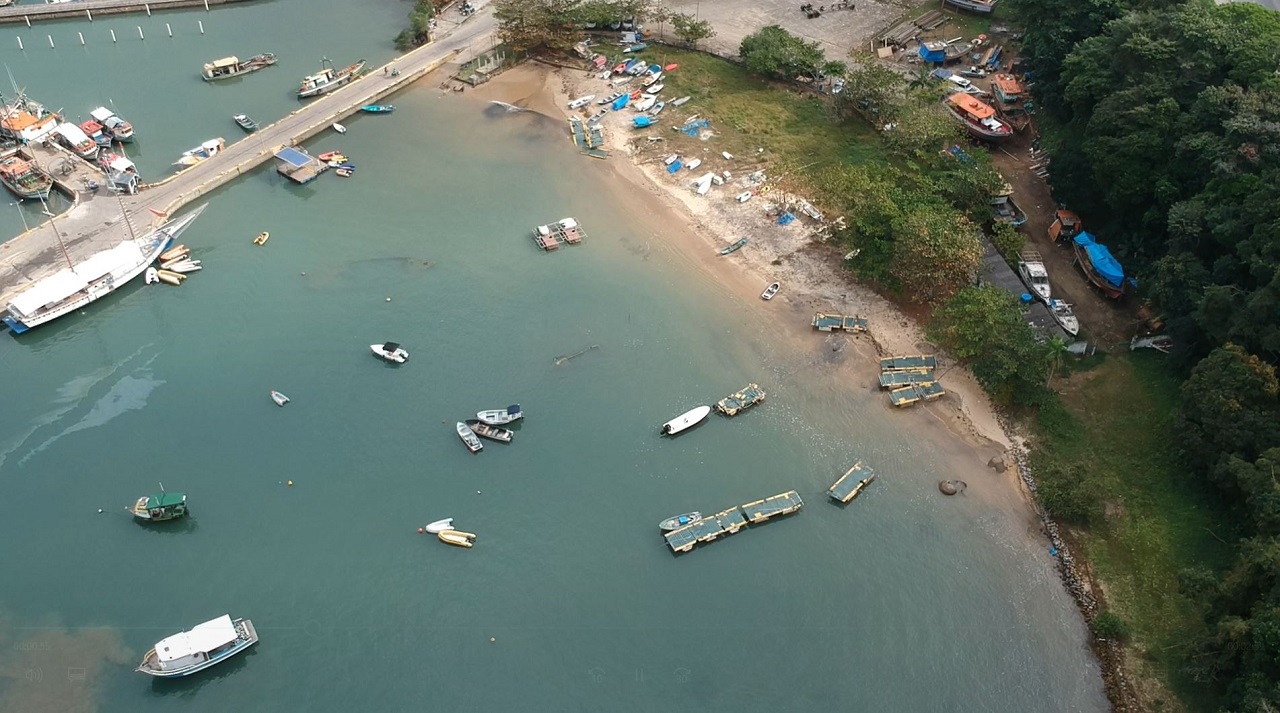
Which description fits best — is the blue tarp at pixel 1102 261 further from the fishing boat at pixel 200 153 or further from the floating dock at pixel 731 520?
the fishing boat at pixel 200 153

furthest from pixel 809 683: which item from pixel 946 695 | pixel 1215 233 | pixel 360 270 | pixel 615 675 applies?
pixel 360 270

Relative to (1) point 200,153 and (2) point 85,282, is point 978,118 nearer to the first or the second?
(1) point 200,153

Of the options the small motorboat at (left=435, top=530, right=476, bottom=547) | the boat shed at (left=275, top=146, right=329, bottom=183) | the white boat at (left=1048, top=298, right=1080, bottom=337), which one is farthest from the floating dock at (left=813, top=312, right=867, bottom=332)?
the boat shed at (left=275, top=146, right=329, bottom=183)

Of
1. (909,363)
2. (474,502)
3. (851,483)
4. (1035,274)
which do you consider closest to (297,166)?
(474,502)

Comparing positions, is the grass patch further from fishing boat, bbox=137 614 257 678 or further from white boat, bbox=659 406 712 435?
fishing boat, bbox=137 614 257 678

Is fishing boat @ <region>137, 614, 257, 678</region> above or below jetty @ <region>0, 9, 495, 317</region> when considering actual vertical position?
below

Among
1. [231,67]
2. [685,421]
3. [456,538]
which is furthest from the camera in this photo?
[231,67]
